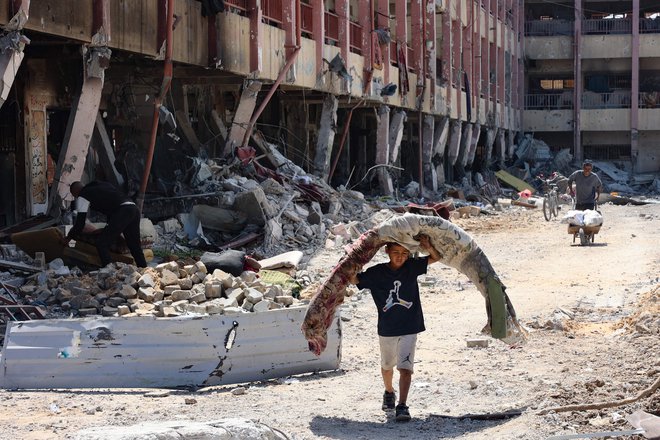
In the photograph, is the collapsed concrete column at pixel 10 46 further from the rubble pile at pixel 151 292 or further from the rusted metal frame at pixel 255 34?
the rusted metal frame at pixel 255 34

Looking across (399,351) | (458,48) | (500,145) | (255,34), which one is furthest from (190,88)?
(500,145)

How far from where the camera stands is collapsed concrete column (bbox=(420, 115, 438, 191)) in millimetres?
35688

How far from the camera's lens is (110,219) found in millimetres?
13414

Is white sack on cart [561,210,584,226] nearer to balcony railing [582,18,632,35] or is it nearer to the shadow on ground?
the shadow on ground

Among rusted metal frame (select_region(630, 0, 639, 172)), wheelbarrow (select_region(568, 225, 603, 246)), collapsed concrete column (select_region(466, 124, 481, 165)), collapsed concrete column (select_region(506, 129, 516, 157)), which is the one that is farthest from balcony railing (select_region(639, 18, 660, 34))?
wheelbarrow (select_region(568, 225, 603, 246))

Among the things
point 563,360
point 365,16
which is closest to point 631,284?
point 563,360

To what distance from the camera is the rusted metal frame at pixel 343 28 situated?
25256mm

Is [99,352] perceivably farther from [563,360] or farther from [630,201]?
[630,201]

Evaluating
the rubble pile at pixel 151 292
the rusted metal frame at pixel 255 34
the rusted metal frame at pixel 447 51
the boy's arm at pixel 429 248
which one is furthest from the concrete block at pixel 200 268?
the rusted metal frame at pixel 447 51

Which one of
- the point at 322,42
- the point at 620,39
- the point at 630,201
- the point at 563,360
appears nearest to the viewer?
the point at 563,360

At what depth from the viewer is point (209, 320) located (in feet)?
27.6

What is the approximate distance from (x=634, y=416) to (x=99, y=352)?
416 cm

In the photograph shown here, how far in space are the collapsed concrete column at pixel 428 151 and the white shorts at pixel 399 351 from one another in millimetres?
28452

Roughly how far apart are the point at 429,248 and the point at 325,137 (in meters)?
18.2
